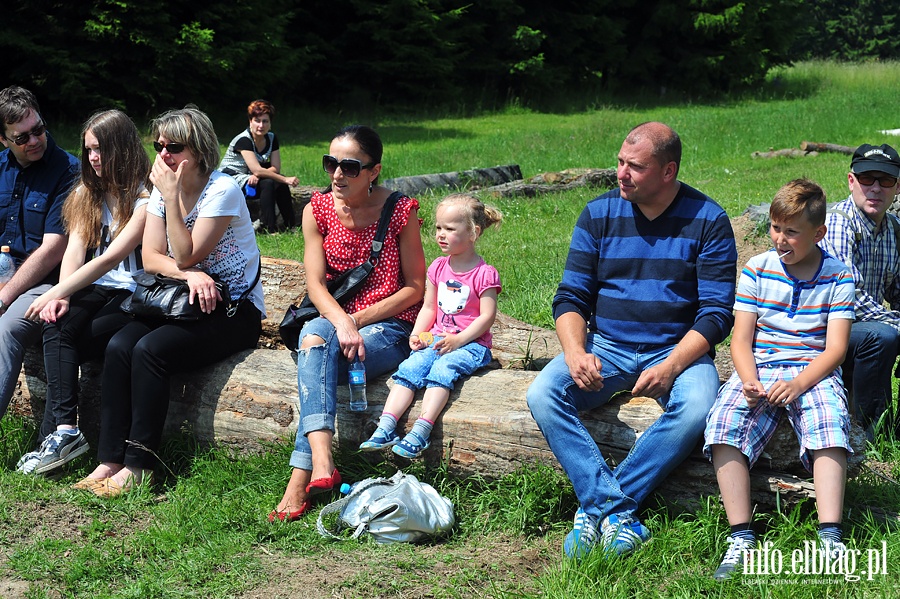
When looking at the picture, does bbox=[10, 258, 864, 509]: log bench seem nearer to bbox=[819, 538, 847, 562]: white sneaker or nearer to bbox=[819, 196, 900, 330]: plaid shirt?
bbox=[819, 538, 847, 562]: white sneaker

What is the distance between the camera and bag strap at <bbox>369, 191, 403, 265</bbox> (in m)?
4.71

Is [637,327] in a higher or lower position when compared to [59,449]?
higher

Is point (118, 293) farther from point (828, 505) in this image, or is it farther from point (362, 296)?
point (828, 505)

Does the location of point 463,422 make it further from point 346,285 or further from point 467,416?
point 346,285

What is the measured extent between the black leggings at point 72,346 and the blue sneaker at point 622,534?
2775 mm

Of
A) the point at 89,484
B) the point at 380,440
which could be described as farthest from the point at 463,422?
the point at 89,484

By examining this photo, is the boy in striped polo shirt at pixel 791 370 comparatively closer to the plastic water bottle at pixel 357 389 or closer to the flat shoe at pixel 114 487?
the plastic water bottle at pixel 357 389

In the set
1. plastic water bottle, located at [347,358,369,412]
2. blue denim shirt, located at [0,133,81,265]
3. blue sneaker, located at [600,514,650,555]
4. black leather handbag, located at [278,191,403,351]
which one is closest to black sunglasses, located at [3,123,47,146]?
blue denim shirt, located at [0,133,81,265]

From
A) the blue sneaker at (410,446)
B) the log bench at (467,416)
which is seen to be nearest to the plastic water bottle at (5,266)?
the log bench at (467,416)

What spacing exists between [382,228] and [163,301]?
3.81 ft

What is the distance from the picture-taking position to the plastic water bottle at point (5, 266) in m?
5.42

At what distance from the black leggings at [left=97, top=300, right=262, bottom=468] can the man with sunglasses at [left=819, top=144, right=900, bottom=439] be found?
A: 10.8ft

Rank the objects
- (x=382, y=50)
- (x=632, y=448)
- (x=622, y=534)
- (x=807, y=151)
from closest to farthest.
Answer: (x=622, y=534) → (x=632, y=448) → (x=807, y=151) → (x=382, y=50)

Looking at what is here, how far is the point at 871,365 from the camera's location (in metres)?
4.57
